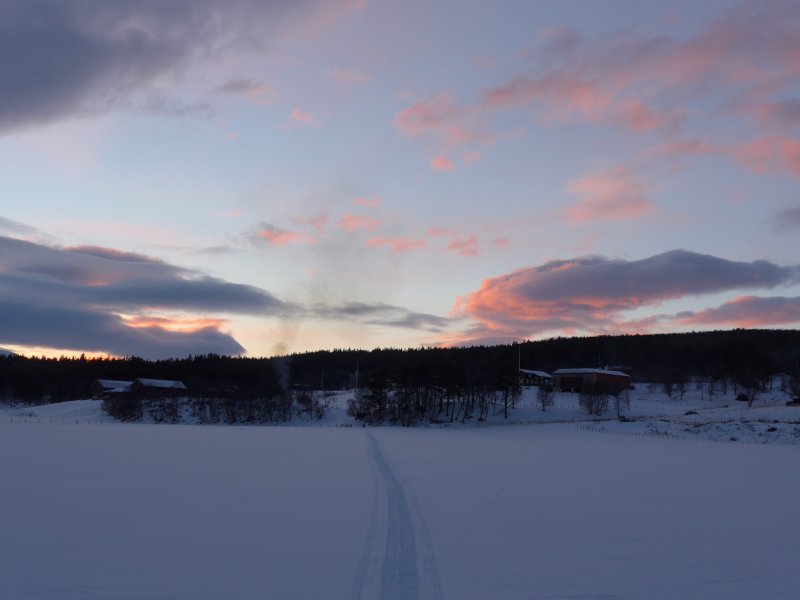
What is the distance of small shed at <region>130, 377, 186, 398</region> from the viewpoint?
10271 cm

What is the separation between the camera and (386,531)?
13.6 metres

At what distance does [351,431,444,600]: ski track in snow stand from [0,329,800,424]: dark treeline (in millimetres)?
69730

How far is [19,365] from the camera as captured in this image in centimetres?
17562

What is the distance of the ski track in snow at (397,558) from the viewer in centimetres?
921

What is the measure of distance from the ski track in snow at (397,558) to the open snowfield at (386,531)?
0.14 feet

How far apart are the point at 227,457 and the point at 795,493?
21417mm

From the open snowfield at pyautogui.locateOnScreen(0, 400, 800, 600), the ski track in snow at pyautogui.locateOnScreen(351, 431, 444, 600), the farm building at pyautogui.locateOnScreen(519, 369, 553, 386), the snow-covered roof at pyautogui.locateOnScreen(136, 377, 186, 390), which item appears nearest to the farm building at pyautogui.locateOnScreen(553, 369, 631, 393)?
the farm building at pyautogui.locateOnScreen(519, 369, 553, 386)

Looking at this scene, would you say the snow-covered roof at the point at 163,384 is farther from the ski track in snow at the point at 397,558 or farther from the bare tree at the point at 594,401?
the ski track in snow at the point at 397,558

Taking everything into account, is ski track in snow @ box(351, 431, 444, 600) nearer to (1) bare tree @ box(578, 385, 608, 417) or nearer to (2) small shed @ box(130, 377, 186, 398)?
(1) bare tree @ box(578, 385, 608, 417)

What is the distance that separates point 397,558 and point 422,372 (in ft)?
259

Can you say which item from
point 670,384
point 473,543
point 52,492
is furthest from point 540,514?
point 670,384

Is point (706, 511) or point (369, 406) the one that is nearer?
point (706, 511)

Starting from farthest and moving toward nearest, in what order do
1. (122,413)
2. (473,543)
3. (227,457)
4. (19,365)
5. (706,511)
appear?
(19,365), (122,413), (227,457), (706,511), (473,543)

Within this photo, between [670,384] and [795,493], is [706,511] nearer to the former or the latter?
[795,493]
